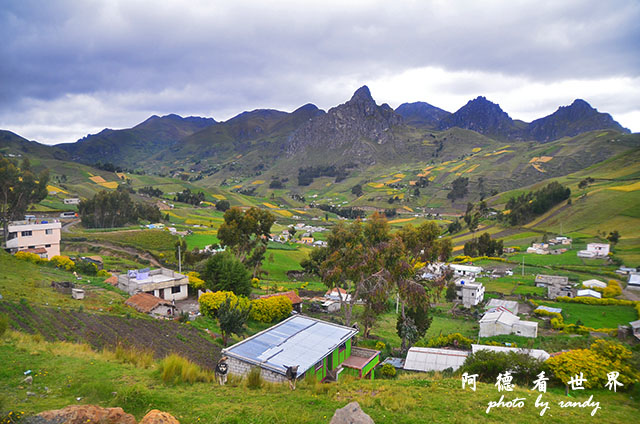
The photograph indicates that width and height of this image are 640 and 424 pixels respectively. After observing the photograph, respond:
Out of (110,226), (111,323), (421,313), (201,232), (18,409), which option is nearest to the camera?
(18,409)

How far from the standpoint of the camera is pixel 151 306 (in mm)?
23609

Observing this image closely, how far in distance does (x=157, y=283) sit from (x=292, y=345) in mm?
18470

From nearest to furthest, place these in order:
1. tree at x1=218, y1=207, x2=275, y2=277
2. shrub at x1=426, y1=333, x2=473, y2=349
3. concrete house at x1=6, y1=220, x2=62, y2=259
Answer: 1. shrub at x1=426, y1=333, x2=473, y2=349
2. concrete house at x1=6, y1=220, x2=62, y2=259
3. tree at x1=218, y1=207, x2=275, y2=277

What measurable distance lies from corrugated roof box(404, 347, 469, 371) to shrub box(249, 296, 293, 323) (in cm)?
1051

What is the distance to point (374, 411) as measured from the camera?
26.2 ft

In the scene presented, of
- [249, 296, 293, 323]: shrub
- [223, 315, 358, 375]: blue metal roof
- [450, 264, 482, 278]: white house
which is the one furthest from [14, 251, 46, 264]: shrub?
[450, 264, 482, 278]: white house

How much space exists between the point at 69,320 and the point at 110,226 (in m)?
59.9

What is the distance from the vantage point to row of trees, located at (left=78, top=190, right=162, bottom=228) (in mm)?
64812

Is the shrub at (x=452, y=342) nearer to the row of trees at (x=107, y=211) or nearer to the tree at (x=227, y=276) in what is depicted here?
the tree at (x=227, y=276)

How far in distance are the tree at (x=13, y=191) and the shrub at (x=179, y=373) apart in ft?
132

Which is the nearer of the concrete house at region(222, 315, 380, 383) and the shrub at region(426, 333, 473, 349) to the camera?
the concrete house at region(222, 315, 380, 383)

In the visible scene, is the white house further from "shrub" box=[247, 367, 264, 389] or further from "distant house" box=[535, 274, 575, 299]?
"shrub" box=[247, 367, 264, 389]

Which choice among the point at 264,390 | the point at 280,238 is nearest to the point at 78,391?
the point at 264,390

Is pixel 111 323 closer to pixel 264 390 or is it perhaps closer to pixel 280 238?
pixel 264 390
